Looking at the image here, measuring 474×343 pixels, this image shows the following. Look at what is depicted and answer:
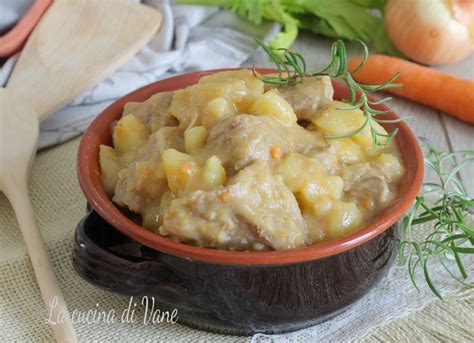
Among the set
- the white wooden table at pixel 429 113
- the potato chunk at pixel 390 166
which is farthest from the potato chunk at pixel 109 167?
the white wooden table at pixel 429 113

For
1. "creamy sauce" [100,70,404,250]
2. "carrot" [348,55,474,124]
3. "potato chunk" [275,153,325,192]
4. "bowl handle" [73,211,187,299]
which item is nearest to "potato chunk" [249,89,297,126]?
"creamy sauce" [100,70,404,250]

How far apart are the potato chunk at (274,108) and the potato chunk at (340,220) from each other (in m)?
0.29

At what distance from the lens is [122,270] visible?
1.71 metres

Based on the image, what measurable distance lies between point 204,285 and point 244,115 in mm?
454

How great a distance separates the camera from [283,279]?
168 cm

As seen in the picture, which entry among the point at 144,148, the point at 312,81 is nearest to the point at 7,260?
A: the point at 144,148

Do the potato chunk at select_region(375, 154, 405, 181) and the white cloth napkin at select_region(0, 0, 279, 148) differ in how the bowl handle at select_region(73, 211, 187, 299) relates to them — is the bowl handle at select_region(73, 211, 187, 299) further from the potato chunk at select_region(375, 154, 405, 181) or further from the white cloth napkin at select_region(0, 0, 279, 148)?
the white cloth napkin at select_region(0, 0, 279, 148)

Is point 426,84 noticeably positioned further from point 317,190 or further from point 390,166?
point 317,190

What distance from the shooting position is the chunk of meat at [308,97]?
6.27 feet

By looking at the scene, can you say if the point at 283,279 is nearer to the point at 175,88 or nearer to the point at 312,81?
the point at 312,81

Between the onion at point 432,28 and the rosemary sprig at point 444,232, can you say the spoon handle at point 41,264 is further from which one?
the onion at point 432,28

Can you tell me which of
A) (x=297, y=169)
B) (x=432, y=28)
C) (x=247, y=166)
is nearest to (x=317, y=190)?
(x=297, y=169)

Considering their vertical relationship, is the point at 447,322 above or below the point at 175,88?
below

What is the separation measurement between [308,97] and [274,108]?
14 centimetres
